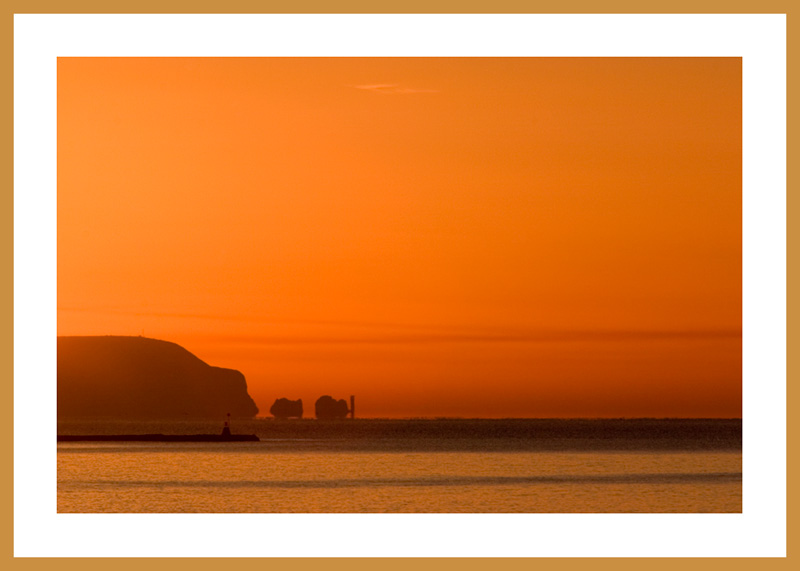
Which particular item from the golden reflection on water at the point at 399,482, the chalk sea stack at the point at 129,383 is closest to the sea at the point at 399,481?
the golden reflection on water at the point at 399,482

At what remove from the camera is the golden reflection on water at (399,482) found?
18344mm

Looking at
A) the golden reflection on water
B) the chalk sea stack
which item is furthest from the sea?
the chalk sea stack

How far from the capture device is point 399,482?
23094mm

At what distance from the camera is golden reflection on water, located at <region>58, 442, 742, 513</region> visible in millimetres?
18344

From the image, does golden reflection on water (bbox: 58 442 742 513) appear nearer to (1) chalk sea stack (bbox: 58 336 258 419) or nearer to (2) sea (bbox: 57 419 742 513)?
(2) sea (bbox: 57 419 742 513)

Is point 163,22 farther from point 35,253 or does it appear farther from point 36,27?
point 35,253

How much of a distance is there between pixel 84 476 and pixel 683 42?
18.9 m

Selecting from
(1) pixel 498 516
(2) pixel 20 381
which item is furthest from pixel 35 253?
(1) pixel 498 516

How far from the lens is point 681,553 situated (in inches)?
346

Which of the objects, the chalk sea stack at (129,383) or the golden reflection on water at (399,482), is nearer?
the golden reflection on water at (399,482)

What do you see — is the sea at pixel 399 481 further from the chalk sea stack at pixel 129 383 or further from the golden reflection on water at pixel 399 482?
the chalk sea stack at pixel 129 383

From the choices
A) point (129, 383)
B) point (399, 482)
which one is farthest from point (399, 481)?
point (129, 383)

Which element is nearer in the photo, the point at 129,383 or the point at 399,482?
the point at 399,482

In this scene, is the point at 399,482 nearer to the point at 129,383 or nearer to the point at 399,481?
the point at 399,481
